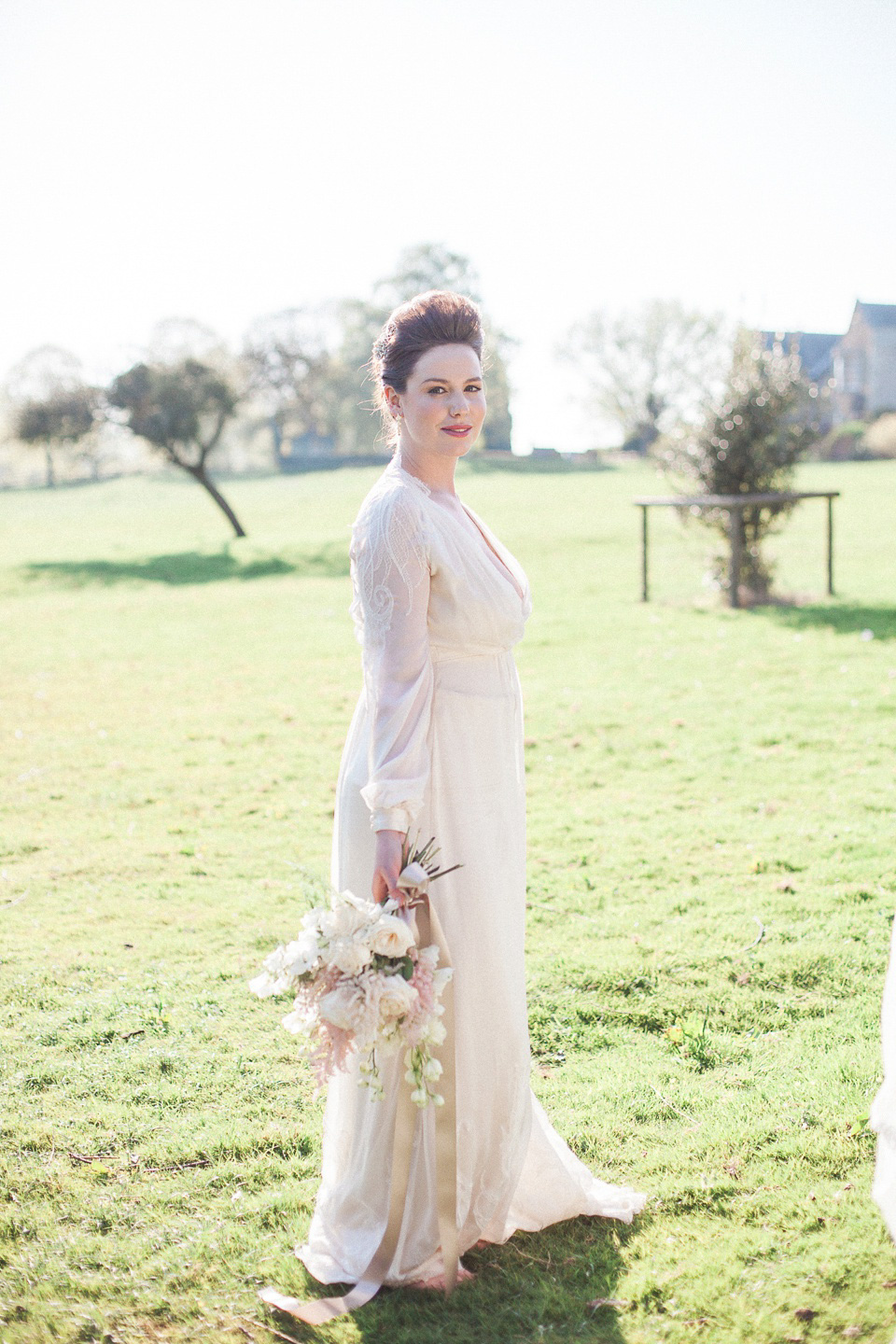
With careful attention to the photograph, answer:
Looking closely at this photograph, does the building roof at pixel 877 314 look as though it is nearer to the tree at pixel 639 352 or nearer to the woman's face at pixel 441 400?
the tree at pixel 639 352

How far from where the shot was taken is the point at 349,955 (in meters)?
2.65

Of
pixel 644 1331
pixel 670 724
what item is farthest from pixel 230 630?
pixel 644 1331

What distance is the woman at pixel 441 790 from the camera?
2900mm

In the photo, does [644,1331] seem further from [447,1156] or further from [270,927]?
[270,927]

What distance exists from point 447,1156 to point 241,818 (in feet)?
16.7

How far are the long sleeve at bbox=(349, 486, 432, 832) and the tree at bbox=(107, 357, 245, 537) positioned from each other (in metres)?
27.2

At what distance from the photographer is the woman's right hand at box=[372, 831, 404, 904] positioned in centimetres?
286

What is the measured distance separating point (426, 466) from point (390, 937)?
50.9 inches

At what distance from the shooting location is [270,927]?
232 inches

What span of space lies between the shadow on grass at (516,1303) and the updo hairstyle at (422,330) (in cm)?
257

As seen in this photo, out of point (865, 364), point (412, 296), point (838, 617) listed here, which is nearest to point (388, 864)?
point (838, 617)

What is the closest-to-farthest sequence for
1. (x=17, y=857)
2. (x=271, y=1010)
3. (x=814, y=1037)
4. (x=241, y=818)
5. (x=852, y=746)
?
(x=814, y=1037) < (x=271, y=1010) < (x=17, y=857) < (x=241, y=818) < (x=852, y=746)

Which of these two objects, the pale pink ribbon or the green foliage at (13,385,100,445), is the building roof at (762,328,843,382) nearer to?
the green foliage at (13,385,100,445)

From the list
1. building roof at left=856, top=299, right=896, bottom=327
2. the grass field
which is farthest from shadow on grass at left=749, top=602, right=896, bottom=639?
building roof at left=856, top=299, right=896, bottom=327
